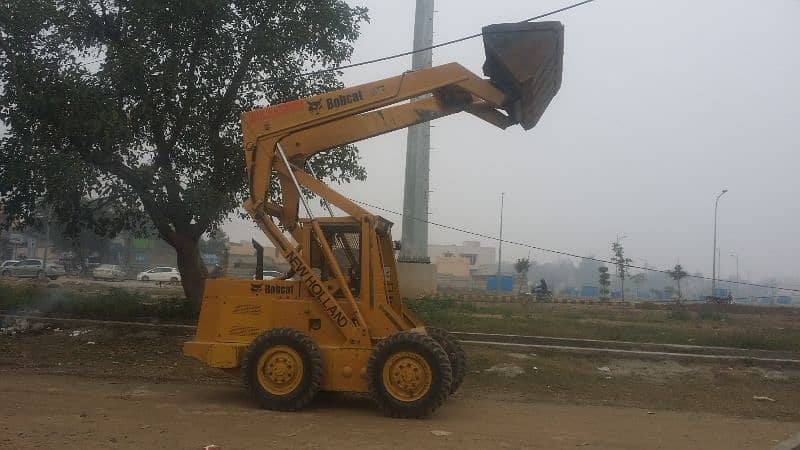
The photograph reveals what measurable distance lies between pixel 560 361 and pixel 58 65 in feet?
39.4

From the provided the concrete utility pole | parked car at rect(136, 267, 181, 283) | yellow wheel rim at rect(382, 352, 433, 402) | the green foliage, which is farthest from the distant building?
yellow wheel rim at rect(382, 352, 433, 402)

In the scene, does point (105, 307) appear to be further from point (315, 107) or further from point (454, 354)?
point (454, 354)

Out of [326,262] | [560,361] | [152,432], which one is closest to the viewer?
[152,432]

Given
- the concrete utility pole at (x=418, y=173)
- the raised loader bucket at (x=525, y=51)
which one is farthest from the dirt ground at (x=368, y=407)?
the concrete utility pole at (x=418, y=173)

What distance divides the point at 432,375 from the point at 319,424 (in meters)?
1.50

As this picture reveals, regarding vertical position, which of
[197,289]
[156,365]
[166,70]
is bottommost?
[156,365]

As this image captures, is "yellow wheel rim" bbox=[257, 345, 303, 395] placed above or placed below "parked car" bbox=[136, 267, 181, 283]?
below

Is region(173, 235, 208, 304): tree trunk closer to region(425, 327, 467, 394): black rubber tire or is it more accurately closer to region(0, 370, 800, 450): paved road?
region(0, 370, 800, 450): paved road

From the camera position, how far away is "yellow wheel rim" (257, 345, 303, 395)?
9.65 metres

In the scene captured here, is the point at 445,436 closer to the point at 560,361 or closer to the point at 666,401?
the point at 666,401

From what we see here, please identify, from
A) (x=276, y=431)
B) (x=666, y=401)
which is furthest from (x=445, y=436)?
(x=666, y=401)

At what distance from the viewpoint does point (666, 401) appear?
11.7 metres

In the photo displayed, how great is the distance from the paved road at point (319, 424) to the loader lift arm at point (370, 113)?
5.44 ft

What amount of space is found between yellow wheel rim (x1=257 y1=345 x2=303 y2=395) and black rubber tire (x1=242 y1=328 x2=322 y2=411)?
0.05m
